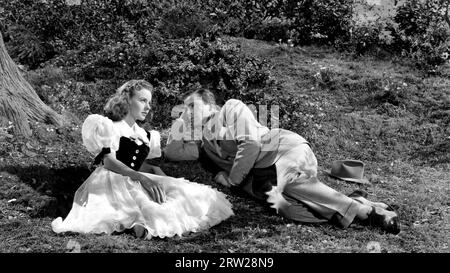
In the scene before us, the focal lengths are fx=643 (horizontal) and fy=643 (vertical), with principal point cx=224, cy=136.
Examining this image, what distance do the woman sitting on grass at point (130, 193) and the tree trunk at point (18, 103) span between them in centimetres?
127

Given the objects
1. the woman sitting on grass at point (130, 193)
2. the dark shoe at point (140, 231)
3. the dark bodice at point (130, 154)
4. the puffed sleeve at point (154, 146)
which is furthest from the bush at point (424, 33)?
the dark shoe at point (140, 231)

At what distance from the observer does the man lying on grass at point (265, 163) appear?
17.0 feet

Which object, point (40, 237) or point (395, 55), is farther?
point (395, 55)

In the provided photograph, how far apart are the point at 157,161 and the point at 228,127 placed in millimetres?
1225

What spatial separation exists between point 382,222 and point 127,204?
203 centimetres

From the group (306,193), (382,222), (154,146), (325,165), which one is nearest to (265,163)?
(306,193)

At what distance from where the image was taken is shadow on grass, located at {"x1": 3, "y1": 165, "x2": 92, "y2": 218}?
209 inches

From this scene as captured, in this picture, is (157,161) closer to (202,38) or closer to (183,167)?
(183,167)

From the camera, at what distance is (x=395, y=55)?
31.2 ft

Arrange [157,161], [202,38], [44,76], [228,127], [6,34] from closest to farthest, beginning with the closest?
1. [228,127]
2. [157,161]
3. [44,76]
4. [202,38]
5. [6,34]

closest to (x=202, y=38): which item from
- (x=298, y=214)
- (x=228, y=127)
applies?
(x=228, y=127)

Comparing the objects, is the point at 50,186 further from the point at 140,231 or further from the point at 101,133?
the point at 140,231

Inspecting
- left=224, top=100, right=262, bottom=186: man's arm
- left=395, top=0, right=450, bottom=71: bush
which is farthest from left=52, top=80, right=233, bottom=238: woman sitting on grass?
left=395, top=0, right=450, bottom=71: bush
